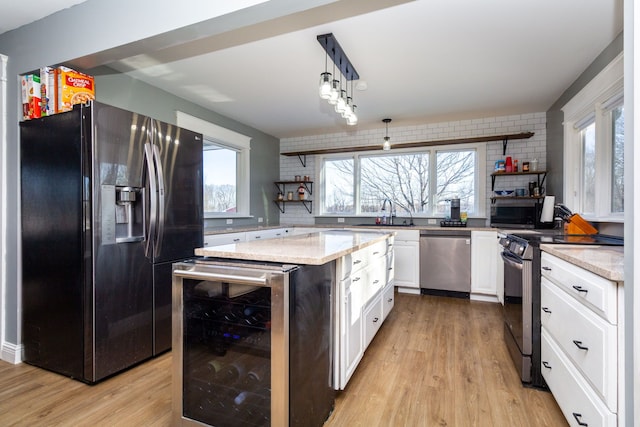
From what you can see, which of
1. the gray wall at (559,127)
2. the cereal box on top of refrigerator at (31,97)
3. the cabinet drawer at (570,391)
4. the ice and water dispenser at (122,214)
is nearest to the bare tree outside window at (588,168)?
the gray wall at (559,127)

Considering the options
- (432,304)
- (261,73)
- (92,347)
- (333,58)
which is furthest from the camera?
(432,304)

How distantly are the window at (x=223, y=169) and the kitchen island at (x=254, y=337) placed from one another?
267cm

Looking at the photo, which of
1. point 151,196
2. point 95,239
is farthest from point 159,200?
point 95,239

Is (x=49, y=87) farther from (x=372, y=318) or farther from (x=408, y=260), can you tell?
(x=408, y=260)

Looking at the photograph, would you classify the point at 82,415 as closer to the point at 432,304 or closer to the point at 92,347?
the point at 92,347

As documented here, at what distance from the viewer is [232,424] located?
1.47 m

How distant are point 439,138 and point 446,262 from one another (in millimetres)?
1845

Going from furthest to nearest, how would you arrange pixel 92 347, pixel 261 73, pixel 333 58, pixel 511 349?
pixel 261 73
pixel 333 58
pixel 511 349
pixel 92 347

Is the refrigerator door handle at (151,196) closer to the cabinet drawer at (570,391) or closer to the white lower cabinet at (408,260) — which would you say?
the cabinet drawer at (570,391)

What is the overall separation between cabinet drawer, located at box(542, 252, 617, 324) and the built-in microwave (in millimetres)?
2223

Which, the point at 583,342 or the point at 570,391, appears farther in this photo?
the point at 570,391

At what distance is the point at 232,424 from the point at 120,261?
1.35 m

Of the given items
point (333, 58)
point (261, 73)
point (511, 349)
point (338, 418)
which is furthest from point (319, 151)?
point (338, 418)

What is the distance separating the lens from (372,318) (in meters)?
2.48
